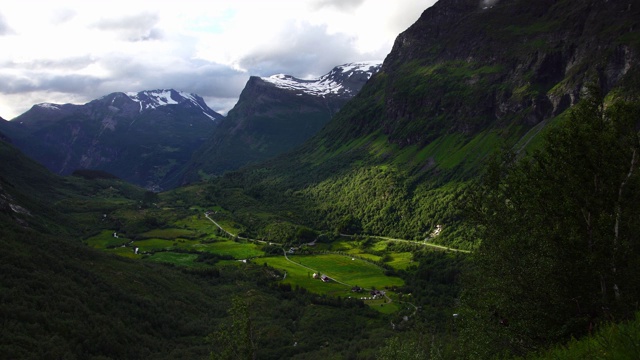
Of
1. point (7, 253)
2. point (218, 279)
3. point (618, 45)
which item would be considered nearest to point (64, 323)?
point (7, 253)

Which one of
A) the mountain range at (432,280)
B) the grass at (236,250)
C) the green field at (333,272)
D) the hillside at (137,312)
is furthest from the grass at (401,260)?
the grass at (236,250)

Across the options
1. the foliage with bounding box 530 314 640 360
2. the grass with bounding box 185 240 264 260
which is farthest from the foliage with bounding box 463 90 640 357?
the grass with bounding box 185 240 264 260

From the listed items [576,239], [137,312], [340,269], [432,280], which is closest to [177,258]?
[137,312]

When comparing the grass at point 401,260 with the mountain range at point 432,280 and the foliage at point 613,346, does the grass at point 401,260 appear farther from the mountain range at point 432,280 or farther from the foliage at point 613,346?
the foliage at point 613,346

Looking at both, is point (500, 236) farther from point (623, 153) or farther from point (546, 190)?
point (623, 153)

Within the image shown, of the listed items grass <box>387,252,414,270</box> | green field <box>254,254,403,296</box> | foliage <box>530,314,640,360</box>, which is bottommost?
green field <box>254,254,403,296</box>

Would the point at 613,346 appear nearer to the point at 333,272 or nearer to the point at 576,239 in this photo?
the point at 576,239

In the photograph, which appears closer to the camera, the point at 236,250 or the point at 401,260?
the point at 401,260

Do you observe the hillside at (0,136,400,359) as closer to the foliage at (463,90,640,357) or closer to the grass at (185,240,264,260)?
the grass at (185,240,264,260)

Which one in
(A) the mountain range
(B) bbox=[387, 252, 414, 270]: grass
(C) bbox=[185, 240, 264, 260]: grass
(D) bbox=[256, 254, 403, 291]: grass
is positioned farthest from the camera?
(C) bbox=[185, 240, 264, 260]: grass

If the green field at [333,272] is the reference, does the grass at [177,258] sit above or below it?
above

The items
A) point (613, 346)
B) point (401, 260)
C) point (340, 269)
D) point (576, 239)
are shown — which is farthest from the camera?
point (401, 260)
